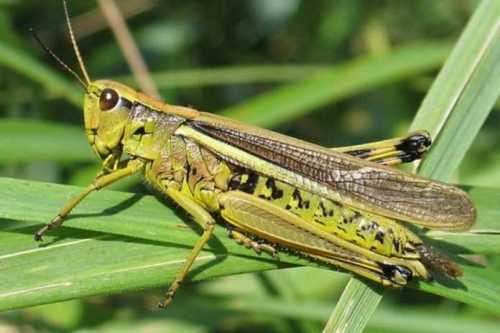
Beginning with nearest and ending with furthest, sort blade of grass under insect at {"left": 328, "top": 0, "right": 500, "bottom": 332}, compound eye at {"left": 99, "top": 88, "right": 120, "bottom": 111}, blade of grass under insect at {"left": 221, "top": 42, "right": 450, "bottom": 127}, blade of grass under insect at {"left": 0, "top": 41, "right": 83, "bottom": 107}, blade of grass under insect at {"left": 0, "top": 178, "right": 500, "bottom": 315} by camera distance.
Answer: blade of grass under insect at {"left": 0, "top": 178, "right": 500, "bottom": 315}, blade of grass under insect at {"left": 328, "top": 0, "right": 500, "bottom": 332}, compound eye at {"left": 99, "top": 88, "right": 120, "bottom": 111}, blade of grass under insect at {"left": 0, "top": 41, "right": 83, "bottom": 107}, blade of grass under insect at {"left": 221, "top": 42, "right": 450, "bottom": 127}

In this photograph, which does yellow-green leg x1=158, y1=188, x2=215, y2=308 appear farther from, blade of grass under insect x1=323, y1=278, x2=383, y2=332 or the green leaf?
the green leaf

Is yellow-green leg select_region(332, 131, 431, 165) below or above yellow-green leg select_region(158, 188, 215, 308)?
above

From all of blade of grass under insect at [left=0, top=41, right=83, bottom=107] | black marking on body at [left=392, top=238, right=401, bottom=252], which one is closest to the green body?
black marking on body at [left=392, top=238, right=401, bottom=252]

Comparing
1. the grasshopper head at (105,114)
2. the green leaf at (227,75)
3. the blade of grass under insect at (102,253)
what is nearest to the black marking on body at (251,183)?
the blade of grass under insect at (102,253)

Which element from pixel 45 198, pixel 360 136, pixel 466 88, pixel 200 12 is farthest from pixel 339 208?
pixel 200 12

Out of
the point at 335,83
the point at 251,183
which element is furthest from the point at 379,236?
the point at 335,83

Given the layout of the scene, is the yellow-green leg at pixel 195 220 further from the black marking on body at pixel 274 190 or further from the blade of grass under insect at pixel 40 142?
the blade of grass under insect at pixel 40 142
